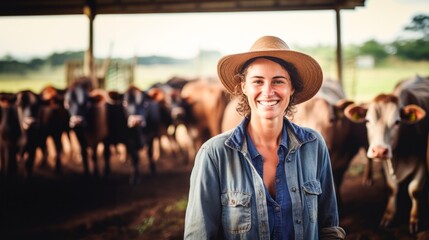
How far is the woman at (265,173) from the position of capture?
1.97 metres

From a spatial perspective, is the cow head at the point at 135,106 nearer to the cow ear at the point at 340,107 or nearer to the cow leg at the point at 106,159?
the cow leg at the point at 106,159

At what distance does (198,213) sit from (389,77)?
1816cm

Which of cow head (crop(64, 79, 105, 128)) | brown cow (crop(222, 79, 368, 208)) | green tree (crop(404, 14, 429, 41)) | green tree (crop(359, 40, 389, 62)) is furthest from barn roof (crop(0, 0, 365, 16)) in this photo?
green tree (crop(359, 40, 389, 62))

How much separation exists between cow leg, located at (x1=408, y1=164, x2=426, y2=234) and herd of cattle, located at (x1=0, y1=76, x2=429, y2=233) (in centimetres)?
1

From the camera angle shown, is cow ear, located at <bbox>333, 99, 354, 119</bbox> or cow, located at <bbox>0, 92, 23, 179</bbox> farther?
cow, located at <bbox>0, 92, 23, 179</bbox>

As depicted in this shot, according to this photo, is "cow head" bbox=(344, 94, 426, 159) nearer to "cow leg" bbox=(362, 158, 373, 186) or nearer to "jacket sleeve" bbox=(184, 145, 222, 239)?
"cow leg" bbox=(362, 158, 373, 186)

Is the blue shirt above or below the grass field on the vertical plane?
below

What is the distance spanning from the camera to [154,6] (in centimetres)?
696

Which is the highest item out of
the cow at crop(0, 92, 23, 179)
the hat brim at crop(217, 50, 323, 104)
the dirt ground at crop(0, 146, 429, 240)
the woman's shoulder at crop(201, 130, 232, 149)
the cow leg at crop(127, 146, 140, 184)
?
the hat brim at crop(217, 50, 323, 104)

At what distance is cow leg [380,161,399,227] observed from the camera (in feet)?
14.6

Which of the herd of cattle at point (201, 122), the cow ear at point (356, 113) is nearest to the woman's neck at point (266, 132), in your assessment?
the herd of cattle at point (201, 122)

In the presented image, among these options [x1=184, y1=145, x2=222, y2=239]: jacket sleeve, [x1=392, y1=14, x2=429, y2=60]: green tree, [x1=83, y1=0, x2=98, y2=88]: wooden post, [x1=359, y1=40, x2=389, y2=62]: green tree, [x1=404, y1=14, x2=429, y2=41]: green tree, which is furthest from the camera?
[x1=359, y1=40, x2=389, y2=62]: green tree

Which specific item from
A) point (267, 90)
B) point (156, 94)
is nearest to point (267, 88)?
point (267, 90)

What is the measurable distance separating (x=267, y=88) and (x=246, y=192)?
0.55m
